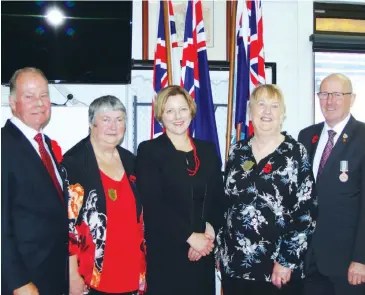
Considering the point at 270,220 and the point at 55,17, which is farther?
the point at 55,17

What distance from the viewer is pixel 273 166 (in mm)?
2246

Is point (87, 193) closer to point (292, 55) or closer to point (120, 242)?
point (120, 242)

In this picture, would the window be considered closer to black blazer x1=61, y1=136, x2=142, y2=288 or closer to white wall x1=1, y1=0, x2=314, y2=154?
white wall x1=1, y1=0, x2=314, y2=154

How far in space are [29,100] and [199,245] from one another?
1.12m

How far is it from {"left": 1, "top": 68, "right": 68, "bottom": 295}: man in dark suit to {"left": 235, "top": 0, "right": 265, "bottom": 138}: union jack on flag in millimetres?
1604

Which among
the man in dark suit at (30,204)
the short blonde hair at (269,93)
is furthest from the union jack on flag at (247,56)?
the man in dark suit at (30,204)

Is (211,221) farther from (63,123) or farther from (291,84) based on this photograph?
(291,84)

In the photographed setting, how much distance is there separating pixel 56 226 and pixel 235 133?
1.81m

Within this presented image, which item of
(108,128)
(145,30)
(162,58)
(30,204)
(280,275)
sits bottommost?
(280,275)

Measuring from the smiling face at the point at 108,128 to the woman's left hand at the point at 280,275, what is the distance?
3.49 ft

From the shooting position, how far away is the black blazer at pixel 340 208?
2531 mm

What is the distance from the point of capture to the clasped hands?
227cm

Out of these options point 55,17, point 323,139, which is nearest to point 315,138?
point 323,139

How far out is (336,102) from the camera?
273 cm
